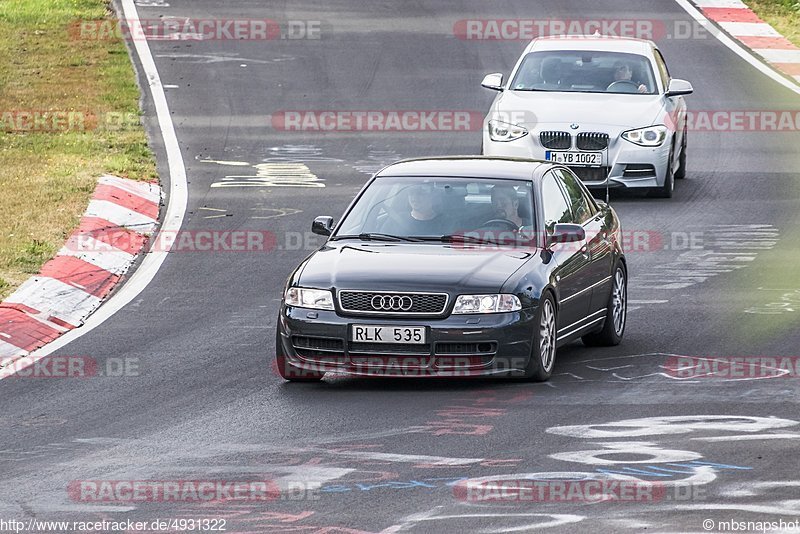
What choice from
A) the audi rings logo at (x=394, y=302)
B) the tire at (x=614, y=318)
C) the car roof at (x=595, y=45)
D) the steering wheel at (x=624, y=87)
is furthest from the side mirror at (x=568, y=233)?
the car roof at (x=595, y=45)

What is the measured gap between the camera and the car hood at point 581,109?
19141 mm

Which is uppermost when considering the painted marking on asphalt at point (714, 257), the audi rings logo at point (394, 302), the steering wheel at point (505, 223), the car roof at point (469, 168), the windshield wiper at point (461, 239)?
the car roof at point (469, 168)

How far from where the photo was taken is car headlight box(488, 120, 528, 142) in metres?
19.2

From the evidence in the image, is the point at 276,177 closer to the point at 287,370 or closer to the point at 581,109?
the point at 581,109

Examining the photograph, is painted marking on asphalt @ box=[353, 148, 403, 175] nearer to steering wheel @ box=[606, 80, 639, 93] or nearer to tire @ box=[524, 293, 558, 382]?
steering wheel @ box=[606, 80, 639, 93]

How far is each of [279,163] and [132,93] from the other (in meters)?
4.84

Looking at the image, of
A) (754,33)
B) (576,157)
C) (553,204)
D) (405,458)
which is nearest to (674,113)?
(576,157)

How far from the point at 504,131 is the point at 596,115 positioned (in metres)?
1.08

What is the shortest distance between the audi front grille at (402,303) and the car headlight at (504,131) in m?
8.56

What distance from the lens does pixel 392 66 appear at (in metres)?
28.0

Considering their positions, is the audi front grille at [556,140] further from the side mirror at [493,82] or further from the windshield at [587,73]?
the side mirror at [493,82]

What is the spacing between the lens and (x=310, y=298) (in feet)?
36.4

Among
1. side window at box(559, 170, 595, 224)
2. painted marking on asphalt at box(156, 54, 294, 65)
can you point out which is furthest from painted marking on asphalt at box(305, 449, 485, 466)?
painted marking on asphalt at box(156, 54, 294, 65)

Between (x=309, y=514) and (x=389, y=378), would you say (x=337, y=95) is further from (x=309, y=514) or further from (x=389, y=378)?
(x=309, y=514)
